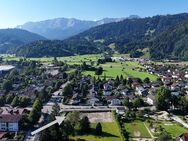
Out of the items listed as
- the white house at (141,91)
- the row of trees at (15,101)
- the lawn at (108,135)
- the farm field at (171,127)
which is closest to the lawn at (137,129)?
the farm field at (171,127)

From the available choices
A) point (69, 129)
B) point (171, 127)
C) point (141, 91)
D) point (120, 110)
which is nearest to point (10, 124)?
point (69, 129)

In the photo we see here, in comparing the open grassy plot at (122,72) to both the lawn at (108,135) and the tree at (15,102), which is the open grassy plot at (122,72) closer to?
the tree at (15,102)

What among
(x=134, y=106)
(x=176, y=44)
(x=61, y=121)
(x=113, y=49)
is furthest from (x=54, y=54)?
(x=61, y=121)

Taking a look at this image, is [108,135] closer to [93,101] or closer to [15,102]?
[15,102]

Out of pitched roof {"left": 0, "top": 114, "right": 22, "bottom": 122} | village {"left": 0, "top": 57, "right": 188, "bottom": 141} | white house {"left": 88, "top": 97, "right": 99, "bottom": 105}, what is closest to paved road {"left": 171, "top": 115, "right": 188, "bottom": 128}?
village {"left": 0, "top": 57, "right": 188, "bottom": 141}

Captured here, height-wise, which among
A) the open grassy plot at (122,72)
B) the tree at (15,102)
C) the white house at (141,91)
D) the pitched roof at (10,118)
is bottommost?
the open grassy plot at (122,72)

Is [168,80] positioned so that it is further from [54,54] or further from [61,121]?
[54,54]

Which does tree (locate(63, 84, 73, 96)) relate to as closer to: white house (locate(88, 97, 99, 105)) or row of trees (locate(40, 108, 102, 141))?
white house (locate(88, 97, 99, 105))
